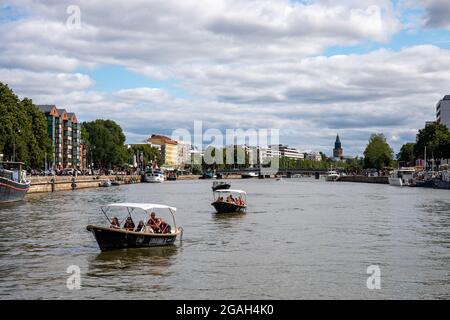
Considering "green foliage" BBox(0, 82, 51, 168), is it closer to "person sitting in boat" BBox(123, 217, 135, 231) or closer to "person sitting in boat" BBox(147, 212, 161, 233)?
"person sitting in boat" BBox(147, 212, 161, 233)

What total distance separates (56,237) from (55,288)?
1989 cm

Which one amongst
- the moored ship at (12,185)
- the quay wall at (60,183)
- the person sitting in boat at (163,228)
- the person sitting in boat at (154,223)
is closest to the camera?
the person sitting in boat at (154,223)

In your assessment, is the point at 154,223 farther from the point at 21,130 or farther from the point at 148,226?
the point at 21,130

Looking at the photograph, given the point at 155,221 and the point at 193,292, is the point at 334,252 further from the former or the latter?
the point at 193,292

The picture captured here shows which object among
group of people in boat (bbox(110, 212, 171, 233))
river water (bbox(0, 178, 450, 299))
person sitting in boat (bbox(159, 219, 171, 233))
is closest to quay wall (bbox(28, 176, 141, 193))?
river water (bbox(0, 178, 450, 299))

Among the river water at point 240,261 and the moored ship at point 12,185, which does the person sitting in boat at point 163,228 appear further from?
the moored ship at point 12,185

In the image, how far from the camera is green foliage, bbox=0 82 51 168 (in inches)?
4808

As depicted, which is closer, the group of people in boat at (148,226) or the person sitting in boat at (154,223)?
the group of people in boat at (148,226)

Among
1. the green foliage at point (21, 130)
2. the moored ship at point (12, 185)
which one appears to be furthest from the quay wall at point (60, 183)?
the moored ship at point (12, 185)

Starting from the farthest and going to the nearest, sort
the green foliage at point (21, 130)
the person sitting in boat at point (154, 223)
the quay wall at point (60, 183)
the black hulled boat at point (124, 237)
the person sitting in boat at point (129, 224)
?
the quay wall at point (60, 183) < the green foliage at point (21, 130) < the person sitting in boat at point (154, 223) < the person sitting in boat at point (129, 224) < the black hulled boat at point (124, 237)

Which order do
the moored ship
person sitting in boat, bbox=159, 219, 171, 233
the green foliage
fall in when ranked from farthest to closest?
the green foliage → the moored ship → person sitting in boat, bbox=159, 219, 171, 233

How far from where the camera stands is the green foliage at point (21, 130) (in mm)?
122125

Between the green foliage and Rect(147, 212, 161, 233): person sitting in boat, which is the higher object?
the green foliage

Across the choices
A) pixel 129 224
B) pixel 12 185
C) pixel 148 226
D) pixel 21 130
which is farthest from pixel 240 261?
pixel 21 130
